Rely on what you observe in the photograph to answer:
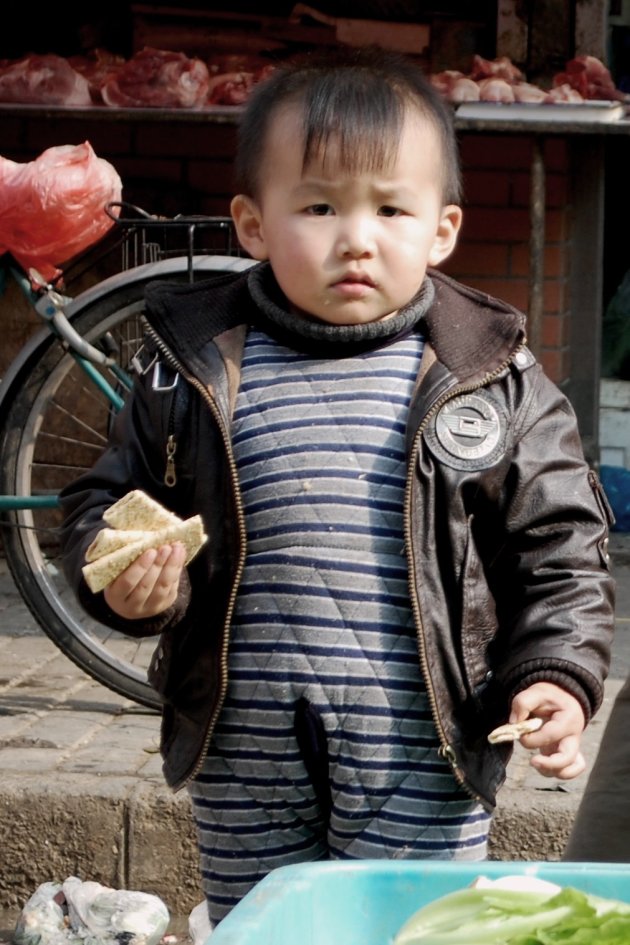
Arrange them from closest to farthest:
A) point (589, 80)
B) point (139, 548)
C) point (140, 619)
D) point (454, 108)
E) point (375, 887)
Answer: point (375, 887) → point (139, 548) → point (140, 619) → point (454, 108) → point (589, 80)

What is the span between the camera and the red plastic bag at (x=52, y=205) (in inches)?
155

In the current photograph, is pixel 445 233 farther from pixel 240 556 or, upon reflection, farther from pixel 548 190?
pixel 548 190

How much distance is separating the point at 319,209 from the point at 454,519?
1.38 feet

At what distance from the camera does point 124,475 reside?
214 centimetres

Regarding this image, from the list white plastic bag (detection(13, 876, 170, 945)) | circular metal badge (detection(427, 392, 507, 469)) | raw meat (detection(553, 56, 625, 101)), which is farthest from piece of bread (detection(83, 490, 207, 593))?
raw meat (detection(553, 56, 625, 101))

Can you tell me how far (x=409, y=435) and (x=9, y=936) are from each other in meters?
1.81

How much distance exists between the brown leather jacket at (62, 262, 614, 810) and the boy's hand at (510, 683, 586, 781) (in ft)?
0.20

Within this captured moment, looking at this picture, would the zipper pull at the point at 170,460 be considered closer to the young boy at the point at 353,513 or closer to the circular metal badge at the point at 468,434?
the young boy at the point at 353,513

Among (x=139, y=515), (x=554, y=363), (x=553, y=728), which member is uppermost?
(x=139, y=515)

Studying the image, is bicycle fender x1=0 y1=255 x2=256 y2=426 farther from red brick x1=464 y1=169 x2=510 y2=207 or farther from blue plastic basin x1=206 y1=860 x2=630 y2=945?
blue plastic basin x1=206 y1=860 x2=630 y2=945

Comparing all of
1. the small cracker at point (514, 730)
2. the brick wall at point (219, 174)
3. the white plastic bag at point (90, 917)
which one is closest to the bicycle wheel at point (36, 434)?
the white plastic bag at point (90, 917)

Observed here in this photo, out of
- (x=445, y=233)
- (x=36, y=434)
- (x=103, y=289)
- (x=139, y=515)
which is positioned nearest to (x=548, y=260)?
(x=103, y=289)

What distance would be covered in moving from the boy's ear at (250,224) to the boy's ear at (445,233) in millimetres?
227

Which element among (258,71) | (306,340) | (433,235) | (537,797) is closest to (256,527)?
(306,340)
